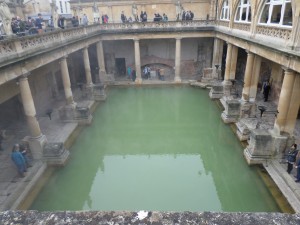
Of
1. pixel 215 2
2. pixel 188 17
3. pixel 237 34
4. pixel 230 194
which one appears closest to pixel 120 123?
pixel 230 194

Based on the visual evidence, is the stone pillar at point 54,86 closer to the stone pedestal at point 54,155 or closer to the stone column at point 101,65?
the stone column at point 101,65

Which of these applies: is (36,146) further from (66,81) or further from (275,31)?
(275,31)

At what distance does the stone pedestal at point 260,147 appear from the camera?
9914 mm

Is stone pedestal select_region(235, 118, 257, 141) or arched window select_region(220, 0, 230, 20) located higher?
Result: arched window select_region(220, 0, 230, 20)

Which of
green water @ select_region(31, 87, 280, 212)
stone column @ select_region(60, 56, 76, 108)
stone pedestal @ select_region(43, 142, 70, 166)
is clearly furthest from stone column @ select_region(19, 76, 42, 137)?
stone column @ select_region(60, 56, 76, 108)

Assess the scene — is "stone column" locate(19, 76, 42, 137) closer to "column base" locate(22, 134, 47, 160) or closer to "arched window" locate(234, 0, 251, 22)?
"column base" locate(22, 134, 47, 160)

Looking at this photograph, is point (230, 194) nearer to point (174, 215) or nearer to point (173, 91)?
point (174, 215)

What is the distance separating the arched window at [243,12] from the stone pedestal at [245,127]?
584cm

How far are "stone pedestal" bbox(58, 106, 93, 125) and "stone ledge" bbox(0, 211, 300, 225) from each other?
12.6 meters

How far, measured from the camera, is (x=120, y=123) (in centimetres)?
1519

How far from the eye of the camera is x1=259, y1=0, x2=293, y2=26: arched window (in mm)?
9828

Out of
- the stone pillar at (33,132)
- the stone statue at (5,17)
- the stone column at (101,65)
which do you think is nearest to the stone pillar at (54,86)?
the stone column at (101,65)

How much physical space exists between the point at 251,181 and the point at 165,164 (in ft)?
11.8

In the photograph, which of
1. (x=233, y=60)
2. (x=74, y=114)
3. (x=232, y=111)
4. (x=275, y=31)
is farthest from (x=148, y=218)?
(x=233, y=60)
